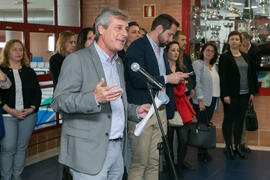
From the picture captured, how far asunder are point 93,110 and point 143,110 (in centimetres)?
56

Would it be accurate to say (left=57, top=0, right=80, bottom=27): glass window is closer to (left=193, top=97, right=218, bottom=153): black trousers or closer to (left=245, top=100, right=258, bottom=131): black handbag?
(left=193, top=97, right=218, bottom=153): black trousers

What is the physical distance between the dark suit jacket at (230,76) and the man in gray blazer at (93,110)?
343cm

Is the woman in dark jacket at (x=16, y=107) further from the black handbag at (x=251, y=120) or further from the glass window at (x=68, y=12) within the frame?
Result: the black handbag at (x=251, y=120)

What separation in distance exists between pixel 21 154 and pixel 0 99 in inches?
26.6

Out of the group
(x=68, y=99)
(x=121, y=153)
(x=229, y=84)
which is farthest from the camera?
(x=229, y=84)

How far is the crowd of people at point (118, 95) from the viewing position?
2303 millimetres

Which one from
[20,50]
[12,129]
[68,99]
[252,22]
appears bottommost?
[12,129]

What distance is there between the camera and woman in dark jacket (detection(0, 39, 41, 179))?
4.19 meters

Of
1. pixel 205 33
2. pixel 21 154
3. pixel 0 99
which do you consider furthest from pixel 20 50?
pixel 205 33

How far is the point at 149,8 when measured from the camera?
6.88 metres

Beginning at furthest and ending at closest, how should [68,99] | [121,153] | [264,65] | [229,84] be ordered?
[264,65], [229,84], [121,153], [68,99]

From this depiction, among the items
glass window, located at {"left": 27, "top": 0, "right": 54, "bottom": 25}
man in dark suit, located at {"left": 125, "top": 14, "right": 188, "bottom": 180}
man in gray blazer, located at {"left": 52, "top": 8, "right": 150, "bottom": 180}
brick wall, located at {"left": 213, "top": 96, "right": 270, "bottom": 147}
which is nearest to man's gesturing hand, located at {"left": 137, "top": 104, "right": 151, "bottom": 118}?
man in gray blazer, located at {"left": 52, "top": 8, "right": 150, "bottom": 180}

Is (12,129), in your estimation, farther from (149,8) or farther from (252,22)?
(252,22)

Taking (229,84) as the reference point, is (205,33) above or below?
above
